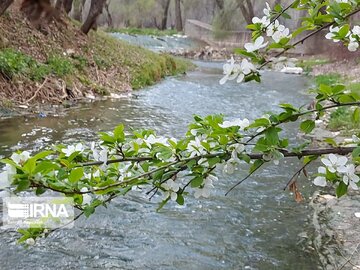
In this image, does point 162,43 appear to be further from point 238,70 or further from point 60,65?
point 238,70

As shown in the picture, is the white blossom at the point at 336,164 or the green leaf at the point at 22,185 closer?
the green leaf at the point at 22,185

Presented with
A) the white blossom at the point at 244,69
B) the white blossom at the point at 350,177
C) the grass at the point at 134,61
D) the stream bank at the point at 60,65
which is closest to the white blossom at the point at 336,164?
the white blossom at the point at 350,177

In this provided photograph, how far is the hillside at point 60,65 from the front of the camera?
8930mm

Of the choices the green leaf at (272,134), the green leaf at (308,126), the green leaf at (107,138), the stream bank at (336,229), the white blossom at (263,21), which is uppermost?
the white blossom at (263,21)

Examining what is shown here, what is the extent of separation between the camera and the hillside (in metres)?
8.93

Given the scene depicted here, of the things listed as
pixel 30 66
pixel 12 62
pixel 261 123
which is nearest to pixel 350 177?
pixel 261 123

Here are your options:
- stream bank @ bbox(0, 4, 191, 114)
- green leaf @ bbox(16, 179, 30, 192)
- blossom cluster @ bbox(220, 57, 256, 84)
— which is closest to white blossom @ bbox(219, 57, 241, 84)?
blossom cluster @ bbox(220, 57, 256, 84)

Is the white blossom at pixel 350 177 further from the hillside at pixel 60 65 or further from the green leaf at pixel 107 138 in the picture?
the hillside at pixel 60 65

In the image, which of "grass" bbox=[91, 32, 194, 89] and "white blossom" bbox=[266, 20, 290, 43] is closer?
"white blossom" bbox=[266, 20, 290, 43]

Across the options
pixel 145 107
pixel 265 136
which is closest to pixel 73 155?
pixel 265 136

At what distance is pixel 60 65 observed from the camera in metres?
10.3

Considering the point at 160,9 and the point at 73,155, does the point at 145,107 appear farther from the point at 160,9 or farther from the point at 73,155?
the point at 160,9

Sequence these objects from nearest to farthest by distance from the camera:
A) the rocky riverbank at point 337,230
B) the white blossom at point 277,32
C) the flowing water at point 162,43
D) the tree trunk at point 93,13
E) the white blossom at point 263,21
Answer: the white blossom at point 277,32
the white blossom at point 263,21
the rocky riverbank at point 337,230
the tree trunk at point 93,13
the flowing water at point 162,43

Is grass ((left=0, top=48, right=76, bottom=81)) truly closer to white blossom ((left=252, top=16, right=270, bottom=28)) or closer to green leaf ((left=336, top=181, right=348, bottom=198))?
white blossom ((left=252, top=16, right=270, bottom=28))
